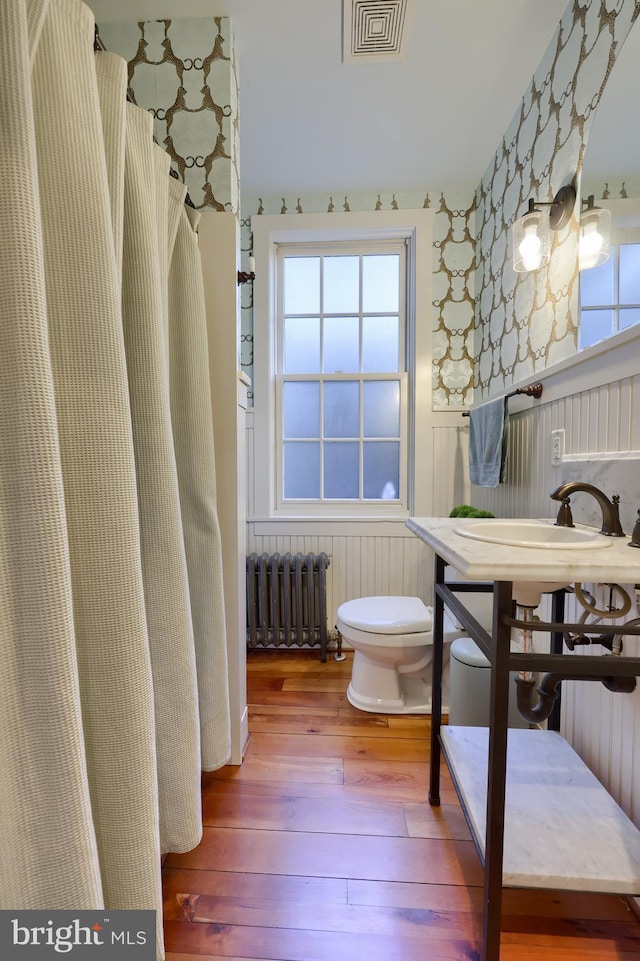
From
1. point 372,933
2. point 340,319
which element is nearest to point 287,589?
point 372,933

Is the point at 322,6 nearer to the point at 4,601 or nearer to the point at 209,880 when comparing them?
the point at 4,601

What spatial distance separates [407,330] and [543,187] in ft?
3.26

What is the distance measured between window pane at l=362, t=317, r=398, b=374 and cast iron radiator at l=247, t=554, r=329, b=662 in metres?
1.15

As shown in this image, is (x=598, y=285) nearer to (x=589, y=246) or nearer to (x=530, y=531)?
(x=589, y=246)

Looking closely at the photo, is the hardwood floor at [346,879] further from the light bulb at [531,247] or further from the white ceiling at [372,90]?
the white ceiling at [372,90]

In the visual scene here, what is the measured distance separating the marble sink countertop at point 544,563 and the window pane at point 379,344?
186cm

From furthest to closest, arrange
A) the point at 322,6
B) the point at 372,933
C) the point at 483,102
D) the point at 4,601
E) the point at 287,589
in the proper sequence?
the point at 287,589 → the point at 483,102 → the point at 322,6 → the point at 372,933 → the point at 4,601

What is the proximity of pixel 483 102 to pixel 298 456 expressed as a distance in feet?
5.94

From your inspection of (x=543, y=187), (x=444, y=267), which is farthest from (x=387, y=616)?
(x=444, y=267)

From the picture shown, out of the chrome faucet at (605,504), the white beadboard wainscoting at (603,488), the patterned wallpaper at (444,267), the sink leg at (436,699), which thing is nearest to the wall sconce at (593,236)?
the white beadboard wainscoting at (603,488)

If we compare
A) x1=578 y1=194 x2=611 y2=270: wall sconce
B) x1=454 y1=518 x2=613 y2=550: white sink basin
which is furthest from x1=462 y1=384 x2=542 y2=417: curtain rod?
x1=454 y1=518 x2=613 y2=550: white sink basin

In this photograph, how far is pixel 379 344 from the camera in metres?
2.51

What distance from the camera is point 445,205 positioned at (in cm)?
230

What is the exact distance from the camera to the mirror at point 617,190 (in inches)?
41.3
